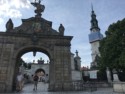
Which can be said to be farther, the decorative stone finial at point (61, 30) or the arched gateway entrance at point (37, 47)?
the decorative stone finial at point (61, 30)

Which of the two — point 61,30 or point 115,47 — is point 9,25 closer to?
point 61,30

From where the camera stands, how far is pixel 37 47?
17250 millimetres

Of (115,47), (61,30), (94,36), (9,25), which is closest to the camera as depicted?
(9,25)

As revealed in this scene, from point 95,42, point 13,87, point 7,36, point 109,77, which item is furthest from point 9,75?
point 95,42

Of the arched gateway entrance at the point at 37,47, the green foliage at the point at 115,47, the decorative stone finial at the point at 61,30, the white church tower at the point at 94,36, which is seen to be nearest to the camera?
the arched gateway entrance at the point at 37,47

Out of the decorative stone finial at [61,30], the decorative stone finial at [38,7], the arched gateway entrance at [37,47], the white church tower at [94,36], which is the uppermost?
the white church tower at [94,36]

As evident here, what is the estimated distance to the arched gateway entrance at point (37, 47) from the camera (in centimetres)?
1628

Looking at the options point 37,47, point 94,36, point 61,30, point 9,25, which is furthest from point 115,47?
point 94,36

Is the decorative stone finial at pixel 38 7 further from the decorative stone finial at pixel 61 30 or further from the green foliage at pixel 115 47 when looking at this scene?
the green foliage at pixel 115 47

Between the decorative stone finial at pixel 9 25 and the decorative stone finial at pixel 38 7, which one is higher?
the decorative stone finial at pixel 38 7

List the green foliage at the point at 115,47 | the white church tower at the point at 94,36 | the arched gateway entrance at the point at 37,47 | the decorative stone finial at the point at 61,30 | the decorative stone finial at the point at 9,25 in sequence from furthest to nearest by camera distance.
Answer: the white church tower at the point at 94,36 < the green foliage at the point at 115,47 < the decorative stone finial at the point at 61,30 < the decorative stone finial at the point at 9,25 < the arched gateway entrance at the point at 37,47

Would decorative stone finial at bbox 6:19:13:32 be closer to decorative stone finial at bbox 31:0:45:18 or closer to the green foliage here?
decorative stone finial at bbox 31:0:45:18

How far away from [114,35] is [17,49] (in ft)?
53.2

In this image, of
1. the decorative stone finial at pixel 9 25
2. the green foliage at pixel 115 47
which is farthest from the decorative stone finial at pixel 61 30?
the green foliage at pixel 115 47
